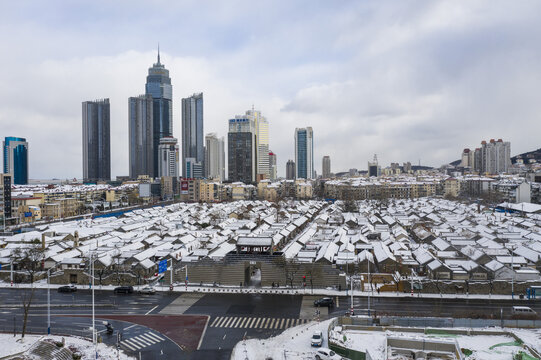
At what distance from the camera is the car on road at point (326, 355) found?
14.6m

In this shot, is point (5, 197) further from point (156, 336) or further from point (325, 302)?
point (325, 302)

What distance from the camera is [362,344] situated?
50.8 feet

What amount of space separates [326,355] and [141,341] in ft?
26.1

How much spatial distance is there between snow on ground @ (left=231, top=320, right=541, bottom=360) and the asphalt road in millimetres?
780

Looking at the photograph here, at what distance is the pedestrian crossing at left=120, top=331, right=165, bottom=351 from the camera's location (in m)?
16.4

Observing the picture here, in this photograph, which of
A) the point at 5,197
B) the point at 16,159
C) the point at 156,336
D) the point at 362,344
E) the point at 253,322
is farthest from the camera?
the point at 16,159

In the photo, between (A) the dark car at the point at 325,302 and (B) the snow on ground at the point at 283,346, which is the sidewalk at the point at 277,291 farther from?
(B) the snow on ground at the point at 283,346

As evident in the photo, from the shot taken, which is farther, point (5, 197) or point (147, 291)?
point (5, 197)

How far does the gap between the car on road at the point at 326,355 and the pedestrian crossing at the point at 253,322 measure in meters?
3.63

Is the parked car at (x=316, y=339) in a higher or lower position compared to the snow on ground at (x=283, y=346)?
higher

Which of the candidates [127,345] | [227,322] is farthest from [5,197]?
[227,322]

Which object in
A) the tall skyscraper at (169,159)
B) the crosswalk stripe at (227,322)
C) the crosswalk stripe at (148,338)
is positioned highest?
the tall skyscraper at (169,159)

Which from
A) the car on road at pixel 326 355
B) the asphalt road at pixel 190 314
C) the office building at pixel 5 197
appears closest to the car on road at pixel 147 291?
the asphalt road at pixel 190 314

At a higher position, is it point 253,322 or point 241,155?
point 241,155
